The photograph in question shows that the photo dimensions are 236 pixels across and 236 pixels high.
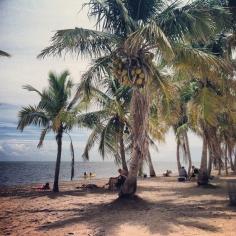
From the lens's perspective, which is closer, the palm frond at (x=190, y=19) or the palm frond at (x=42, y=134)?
the palm frond at (x=190, y=19)

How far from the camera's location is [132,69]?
10656 mm

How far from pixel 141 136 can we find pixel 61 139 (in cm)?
769

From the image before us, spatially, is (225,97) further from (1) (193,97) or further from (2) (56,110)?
(2) (56,110)

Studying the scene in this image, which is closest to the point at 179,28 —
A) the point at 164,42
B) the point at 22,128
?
the point at 164,42

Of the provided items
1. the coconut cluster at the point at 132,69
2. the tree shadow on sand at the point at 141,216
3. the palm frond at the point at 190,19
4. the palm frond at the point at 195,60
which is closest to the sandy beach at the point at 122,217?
the tree shadow on sand at the point at 141,216

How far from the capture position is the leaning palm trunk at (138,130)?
36.6 ft

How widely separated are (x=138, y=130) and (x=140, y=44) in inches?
115

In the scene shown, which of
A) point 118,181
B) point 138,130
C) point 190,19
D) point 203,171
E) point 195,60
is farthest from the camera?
point 203,171

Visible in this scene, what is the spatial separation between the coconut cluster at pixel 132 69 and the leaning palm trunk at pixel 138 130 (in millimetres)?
563

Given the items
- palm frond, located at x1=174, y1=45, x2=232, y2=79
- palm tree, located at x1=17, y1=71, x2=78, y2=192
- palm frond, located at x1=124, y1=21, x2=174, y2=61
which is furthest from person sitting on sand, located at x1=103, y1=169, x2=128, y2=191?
palm frond, located at x1=124, y1=21, x2=174, y2=61

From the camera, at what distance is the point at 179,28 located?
10.4 meters

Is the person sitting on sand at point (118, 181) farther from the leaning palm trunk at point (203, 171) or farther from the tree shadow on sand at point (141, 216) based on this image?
the leaning palm trunk at point (203, 171)

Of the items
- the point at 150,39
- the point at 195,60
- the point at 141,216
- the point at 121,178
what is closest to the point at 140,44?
the point at 150,39

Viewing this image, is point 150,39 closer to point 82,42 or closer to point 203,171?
point 82,42
